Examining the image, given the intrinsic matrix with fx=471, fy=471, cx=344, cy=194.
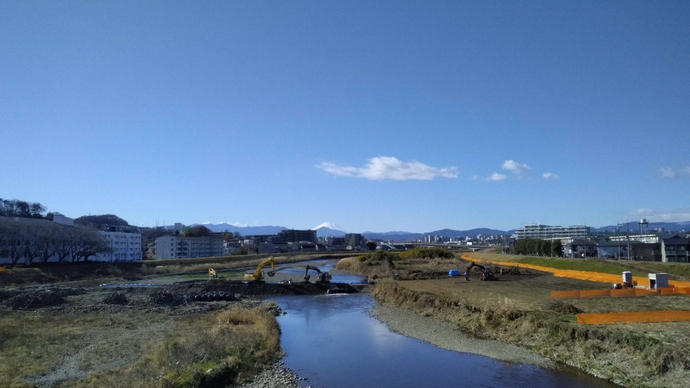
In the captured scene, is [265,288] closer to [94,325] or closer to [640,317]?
[94,325]

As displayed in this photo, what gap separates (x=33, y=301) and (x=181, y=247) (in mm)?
85759

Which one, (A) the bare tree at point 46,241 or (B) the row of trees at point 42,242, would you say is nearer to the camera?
(B) the row of trees at point 42,242

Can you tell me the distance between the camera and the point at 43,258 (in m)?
70.4

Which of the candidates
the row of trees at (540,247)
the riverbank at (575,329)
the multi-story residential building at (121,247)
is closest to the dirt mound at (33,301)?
the riverbank at (575,329)

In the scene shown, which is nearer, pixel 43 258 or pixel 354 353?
pixel 354 353

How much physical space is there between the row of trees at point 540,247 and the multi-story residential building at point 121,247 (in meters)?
78.3

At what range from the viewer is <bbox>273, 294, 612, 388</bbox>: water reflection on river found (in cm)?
1636

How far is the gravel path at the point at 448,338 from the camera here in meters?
19.2

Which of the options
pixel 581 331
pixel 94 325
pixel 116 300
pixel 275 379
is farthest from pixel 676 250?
pixel 116 300

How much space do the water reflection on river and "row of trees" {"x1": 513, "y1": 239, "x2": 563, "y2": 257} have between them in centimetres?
5611

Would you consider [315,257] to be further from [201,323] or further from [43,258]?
[201,323]

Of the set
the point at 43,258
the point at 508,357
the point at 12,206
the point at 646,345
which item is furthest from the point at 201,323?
the point at 12,206

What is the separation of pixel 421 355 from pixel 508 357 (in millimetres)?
3575

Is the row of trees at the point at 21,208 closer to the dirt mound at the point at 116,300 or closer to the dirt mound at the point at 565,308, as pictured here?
the dirt mound at the point at 116,300
